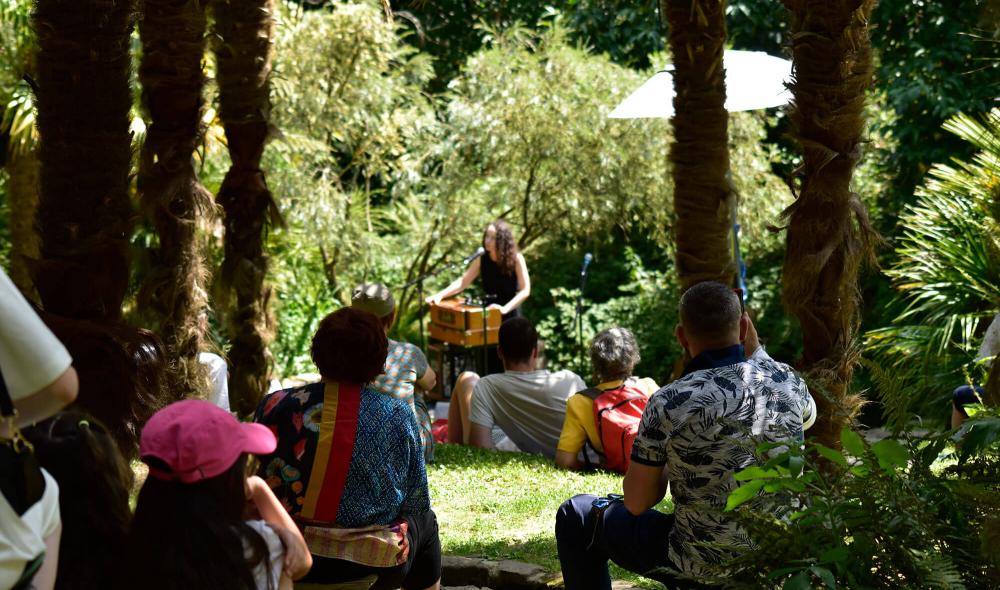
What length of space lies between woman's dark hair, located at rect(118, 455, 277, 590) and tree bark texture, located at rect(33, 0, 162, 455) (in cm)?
192

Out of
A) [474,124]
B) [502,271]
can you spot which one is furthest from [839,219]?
[474,124]

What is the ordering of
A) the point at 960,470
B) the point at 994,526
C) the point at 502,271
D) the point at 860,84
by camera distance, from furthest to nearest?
1. the point at 502,271
2. the point at 860,84
3. the point at 960,470
4. the point at 994,526

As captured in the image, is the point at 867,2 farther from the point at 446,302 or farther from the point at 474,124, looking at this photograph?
the point at 474,124

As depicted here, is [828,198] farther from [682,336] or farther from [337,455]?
[337,455]

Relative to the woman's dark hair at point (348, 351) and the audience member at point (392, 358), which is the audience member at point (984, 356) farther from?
the woman's dark hair at point (348, 351)

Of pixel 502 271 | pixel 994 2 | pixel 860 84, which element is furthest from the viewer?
pixel 502 271

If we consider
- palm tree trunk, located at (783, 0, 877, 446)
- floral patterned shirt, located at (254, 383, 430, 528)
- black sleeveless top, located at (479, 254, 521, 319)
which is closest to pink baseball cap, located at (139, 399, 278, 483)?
floral patterned shirt, located at (254, 383, 430, 528)

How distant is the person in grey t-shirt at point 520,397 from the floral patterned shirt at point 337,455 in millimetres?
3486

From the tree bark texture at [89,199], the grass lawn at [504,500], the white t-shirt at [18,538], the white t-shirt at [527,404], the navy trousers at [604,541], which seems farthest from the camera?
the white t-shirt at [527,404]

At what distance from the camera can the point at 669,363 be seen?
14945 millimetres

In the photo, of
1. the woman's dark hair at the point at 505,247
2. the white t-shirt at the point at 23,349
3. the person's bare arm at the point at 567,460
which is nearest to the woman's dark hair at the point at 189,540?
the white t-shirt at the point at 23,349

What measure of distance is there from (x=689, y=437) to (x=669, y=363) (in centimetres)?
1146

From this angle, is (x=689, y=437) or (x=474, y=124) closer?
(x=689, y=437)

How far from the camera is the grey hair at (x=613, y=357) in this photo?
6332mm
